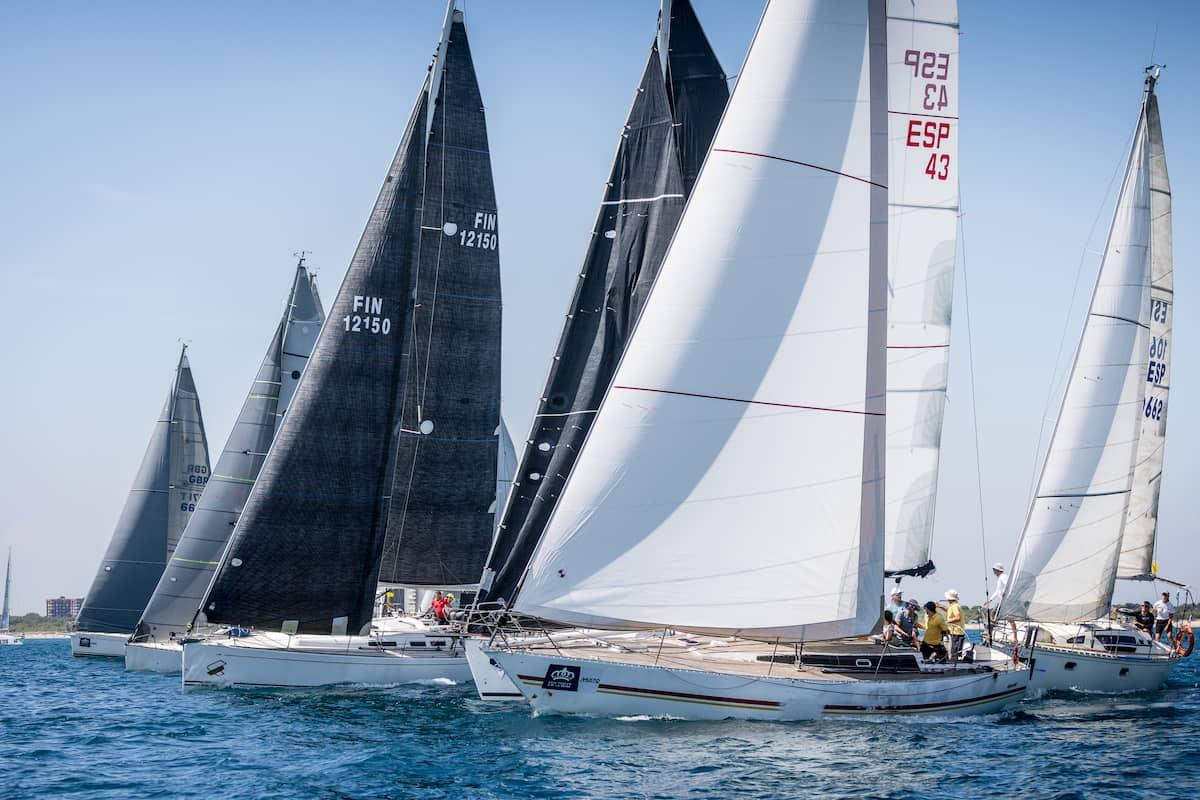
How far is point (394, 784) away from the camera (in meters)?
14.1

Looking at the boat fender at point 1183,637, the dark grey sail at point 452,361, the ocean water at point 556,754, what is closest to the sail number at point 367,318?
the dark grey sail at point 452,361

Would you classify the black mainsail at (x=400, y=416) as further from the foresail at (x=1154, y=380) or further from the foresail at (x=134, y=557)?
the foresail at (x=134, y=557)

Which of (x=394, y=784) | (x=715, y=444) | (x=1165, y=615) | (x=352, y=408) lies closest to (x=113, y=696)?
(x=352, y=408)

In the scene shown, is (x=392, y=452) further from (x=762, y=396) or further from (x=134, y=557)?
(x=134, y=557)

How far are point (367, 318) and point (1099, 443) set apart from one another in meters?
16.7

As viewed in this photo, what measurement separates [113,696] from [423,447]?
8.37m

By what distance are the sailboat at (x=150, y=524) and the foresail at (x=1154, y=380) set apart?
29340 millimetres

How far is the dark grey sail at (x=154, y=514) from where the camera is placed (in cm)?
4034

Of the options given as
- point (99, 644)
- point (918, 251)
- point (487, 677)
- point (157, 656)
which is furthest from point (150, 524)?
point (918, 251)

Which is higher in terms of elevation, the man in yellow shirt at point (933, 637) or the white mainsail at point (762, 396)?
the white mainsail at point (762, 396)

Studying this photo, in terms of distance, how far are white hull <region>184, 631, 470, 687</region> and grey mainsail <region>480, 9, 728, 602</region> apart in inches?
71.3

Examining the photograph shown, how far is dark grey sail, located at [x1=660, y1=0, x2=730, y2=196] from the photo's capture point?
26719 millimetres

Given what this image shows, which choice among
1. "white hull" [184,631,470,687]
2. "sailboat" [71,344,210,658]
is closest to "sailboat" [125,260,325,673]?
"white hull" [184,631,470,687]

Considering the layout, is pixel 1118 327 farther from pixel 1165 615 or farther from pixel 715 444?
pixel 715 444
